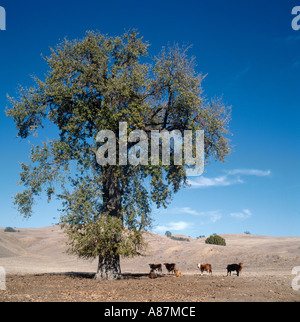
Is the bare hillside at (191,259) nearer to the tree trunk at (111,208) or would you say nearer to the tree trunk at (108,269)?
the tree trunk at (108,269)

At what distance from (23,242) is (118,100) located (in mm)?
61824

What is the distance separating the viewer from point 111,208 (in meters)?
20.3

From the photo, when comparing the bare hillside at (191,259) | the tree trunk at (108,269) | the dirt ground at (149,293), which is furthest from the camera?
the bare hillside at (191,259)

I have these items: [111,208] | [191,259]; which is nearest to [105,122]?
[111,208]

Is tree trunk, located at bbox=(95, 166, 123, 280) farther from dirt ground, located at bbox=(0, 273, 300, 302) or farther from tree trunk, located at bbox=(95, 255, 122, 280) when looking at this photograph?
dirt ground, located at bbox=(0, 273, 300, 302)

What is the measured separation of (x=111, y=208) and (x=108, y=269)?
3.93 metres

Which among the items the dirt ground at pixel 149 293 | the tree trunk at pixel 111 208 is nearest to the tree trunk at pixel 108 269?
the tree trunk at pixel 111 208

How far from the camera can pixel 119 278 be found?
20547mm

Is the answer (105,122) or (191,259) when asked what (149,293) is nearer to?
(105,122)

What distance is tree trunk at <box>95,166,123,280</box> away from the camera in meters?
20.3

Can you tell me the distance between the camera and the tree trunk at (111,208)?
66.7 ft

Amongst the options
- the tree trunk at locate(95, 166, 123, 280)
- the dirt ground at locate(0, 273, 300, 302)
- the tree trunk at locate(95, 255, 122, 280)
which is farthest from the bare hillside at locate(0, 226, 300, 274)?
the dirt ground at locate(0, 273, 300, 302)
